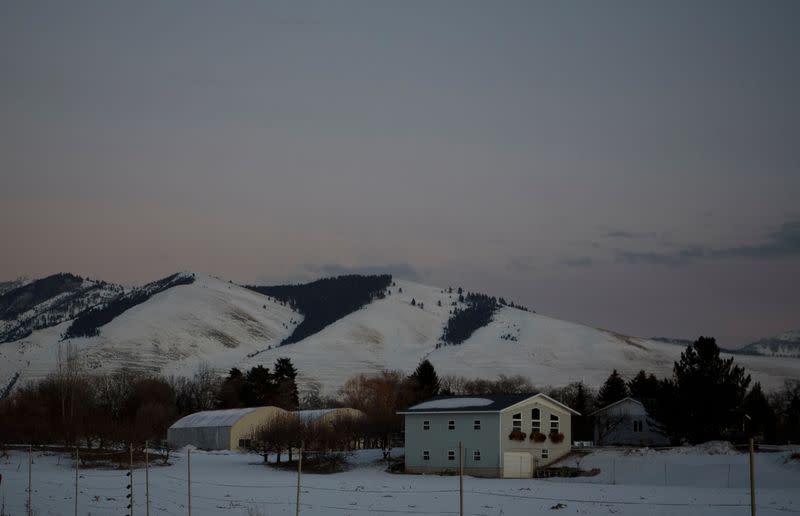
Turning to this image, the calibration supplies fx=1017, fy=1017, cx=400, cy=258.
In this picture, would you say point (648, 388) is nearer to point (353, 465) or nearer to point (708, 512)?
point (353, 465)

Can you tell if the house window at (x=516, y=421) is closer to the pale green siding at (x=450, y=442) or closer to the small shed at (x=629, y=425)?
the pale green siding at (x=450, y=442)

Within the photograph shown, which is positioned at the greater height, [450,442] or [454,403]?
[454,403]

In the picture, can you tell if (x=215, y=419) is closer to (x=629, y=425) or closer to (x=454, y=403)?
(x=454, y=403)

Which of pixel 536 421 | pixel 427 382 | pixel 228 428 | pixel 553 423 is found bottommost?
pixel 228 428

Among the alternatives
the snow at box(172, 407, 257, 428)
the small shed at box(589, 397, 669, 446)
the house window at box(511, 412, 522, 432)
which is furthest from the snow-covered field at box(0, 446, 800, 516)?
the snow at box(172, 407, 257, 428)

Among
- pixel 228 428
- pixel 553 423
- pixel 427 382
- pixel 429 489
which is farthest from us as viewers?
pixel 427 382

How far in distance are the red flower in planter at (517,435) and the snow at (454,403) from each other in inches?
95.0

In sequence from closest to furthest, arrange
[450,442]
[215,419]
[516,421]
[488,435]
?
[488,435] < [516,421] < [450,442] < [215,419]

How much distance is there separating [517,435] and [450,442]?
3.96 metres

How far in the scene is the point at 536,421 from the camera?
198 ft

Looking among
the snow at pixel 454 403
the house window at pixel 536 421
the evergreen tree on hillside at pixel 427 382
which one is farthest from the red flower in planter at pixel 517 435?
the evergreen tree on hillside at pixel 427 382

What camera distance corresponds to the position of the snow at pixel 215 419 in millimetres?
84488

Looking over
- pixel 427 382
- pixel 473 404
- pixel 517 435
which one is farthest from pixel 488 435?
pixel 427 382

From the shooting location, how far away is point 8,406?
92.1m
